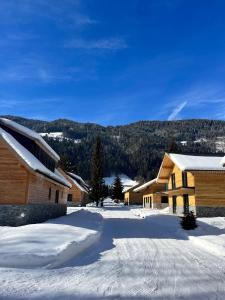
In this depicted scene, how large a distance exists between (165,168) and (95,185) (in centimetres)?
2298

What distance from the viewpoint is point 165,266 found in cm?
867

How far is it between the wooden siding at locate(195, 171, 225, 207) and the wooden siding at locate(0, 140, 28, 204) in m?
17.0

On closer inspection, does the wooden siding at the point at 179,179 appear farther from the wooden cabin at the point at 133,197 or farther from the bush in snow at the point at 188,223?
the wooden cabin at the point at 133,197

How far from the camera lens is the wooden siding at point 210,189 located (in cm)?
2822

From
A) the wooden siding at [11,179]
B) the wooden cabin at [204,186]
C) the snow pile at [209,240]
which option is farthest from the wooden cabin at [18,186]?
the wooden cabin at [204,186]

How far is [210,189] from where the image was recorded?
93.4 feet

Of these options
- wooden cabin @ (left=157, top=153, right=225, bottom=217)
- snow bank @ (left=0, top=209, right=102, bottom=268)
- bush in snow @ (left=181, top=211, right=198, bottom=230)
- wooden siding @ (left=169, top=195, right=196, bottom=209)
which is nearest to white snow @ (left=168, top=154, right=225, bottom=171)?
wooden cabin @ (left=157, top=153, right=225, bottom=217)

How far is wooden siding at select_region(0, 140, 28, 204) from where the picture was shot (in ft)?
59.3

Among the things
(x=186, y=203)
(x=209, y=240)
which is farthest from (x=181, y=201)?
(x=209, y=240)

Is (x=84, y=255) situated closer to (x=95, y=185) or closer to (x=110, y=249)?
(x=110, y=249)

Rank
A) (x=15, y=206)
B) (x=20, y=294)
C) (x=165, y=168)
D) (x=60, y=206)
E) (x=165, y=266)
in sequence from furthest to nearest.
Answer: (x=165, y=168) < (x=60, y=206) < (x=15, y=206) < (x=165, y=266) < (x=20, y=294)

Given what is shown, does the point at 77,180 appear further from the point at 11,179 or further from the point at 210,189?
the point at 11,179

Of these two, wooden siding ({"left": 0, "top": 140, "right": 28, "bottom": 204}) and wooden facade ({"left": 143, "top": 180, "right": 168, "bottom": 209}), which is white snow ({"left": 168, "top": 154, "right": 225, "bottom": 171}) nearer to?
wooden siding ({"left": 0, "top": 140, "right": 28, "bottom": 204})

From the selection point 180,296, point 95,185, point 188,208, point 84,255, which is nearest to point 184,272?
point 180,296
